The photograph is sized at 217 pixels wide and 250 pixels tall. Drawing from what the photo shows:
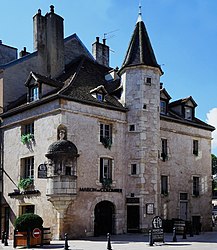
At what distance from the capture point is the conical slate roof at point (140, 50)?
1160 inches

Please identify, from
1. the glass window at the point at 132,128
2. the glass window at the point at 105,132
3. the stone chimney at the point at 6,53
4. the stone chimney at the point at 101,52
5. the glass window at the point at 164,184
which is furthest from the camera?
the stone chimney at the point at 101,52

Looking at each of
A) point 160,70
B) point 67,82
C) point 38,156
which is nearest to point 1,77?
point 67,82

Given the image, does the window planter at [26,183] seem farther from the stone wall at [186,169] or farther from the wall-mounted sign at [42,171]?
the stone wall at [186,169]

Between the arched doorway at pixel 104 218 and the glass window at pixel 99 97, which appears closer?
the arched doorway at pixel 104 218

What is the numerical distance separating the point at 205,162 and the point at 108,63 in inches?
488

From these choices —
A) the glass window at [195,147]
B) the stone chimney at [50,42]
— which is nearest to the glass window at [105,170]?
the stone chimney at [50,42]

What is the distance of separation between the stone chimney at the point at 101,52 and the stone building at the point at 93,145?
4.43 meters

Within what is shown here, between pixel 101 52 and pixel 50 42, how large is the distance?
25.3 ft

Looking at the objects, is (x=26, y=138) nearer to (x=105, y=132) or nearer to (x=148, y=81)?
(x=105, y=132)

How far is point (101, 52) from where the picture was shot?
38.8 metres

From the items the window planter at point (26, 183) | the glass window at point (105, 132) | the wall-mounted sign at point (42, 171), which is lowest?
the window planter at point (26, 183)

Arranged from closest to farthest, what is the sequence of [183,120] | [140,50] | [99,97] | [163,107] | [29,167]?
[99,97], [29,167], [140,50], [163,107], [183,120]

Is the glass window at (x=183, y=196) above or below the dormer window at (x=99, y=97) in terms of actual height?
below

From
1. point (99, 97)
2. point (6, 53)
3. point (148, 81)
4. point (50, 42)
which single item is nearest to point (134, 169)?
A: point (99, 97)
